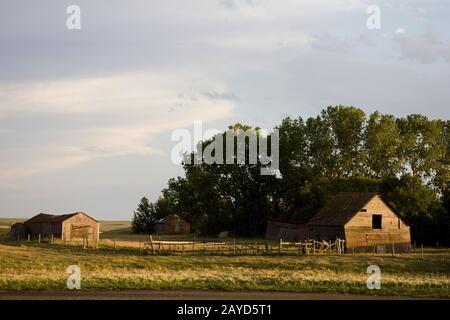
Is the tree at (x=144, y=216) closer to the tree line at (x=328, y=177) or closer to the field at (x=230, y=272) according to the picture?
the tree line at (x=328, y=177)

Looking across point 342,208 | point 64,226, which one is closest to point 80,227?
point 64,226

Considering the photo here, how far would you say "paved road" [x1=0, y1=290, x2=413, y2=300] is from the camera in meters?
25.4

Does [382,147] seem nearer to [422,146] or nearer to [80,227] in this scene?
[422,146]

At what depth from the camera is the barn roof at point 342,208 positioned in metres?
59.8

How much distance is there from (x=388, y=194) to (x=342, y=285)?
155 feet

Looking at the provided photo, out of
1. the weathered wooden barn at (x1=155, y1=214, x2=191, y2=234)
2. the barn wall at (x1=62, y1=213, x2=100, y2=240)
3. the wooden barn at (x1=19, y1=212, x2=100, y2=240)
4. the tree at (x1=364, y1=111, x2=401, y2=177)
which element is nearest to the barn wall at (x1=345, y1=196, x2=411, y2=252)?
the tree at (x1=364, y1=111, x2=401, y2=177)

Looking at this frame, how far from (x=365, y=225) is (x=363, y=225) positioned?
26cm

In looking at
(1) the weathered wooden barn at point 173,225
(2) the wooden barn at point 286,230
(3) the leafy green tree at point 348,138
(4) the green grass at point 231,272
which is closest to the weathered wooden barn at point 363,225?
(4) the green grass at point 231,272

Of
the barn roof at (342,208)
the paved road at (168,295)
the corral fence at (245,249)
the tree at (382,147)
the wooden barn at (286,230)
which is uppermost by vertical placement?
the tree at (382,147)

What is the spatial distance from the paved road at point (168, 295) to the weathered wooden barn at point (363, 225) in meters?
31.6

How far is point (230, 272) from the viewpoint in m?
39.2

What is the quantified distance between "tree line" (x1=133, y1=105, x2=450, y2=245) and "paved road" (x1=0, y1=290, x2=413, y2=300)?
50.5 metres
